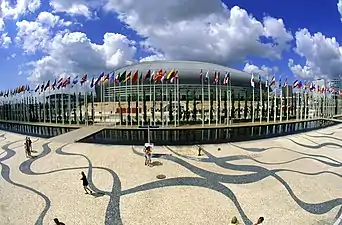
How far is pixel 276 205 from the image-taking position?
613 inches

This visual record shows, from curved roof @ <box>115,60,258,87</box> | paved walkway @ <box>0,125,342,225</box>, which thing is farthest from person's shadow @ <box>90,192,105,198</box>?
curved roof @ <box>115,60,258,87</box>

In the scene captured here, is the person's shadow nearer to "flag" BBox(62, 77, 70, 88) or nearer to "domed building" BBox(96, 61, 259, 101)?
"flag" BBox(62, 77, 70, 88)

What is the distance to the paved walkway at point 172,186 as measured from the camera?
14383 mm

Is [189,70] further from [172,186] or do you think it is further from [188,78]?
[172,186]

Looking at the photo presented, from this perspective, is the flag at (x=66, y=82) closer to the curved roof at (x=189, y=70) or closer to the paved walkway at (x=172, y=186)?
the paved walkway at (x=172, y=186)

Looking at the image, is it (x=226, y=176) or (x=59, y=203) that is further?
(x=226, y=176)

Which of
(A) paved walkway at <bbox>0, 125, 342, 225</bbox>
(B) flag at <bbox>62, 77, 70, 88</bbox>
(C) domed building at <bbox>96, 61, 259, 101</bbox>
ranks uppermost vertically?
(C) domed building at <bbox>96, 61, 259, 101</bbox>

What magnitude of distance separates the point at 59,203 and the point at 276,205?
11.5 m

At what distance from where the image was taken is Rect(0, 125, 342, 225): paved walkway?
1438cm

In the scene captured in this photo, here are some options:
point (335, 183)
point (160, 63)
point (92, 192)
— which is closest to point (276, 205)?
point (335, 183)

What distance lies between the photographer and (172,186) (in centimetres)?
1775

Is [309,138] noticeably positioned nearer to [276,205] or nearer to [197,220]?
[276,205]

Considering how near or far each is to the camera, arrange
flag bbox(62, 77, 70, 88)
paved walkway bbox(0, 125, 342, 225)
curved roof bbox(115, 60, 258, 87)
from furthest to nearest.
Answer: curved roof bbox(115, 60, 258, 87), flag bbox(62, 77, 70, 88), paved walkway bbox(0, 125, 342, 225)

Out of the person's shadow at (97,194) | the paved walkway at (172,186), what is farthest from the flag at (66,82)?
the person's shadow at (97,194)
